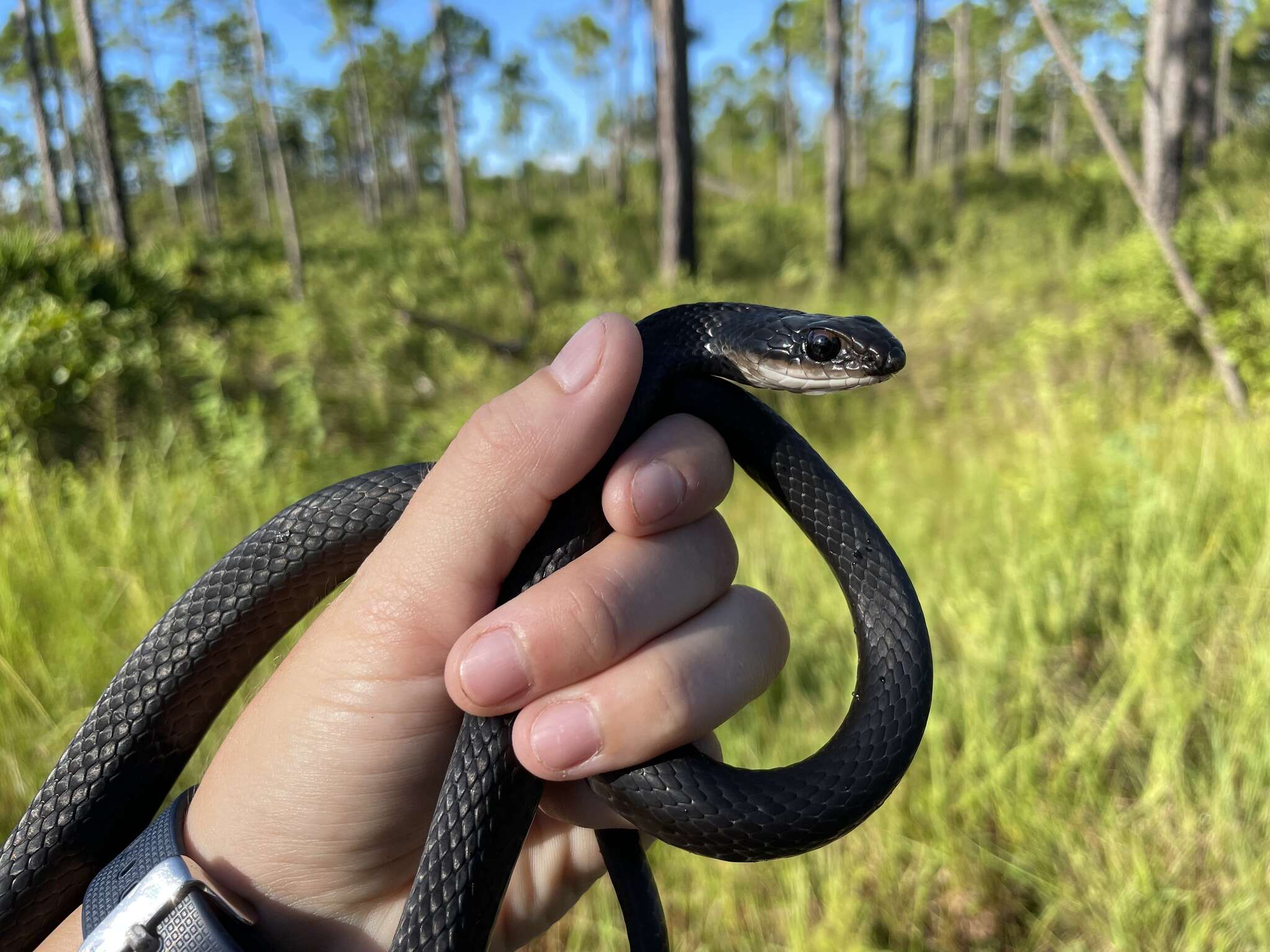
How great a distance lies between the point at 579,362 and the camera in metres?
1.28

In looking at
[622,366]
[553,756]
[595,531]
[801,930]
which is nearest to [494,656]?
[553,756]

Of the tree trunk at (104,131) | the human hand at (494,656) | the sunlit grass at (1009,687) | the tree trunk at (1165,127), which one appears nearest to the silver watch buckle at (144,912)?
the human hand at (494,656)

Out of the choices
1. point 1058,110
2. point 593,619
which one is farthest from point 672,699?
point 1058,110

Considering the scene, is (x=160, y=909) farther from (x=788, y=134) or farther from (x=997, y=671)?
(x=788, y=134)

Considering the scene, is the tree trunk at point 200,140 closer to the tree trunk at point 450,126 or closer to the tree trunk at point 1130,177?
the tree trunk at point 450,126

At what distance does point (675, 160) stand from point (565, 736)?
11.5m

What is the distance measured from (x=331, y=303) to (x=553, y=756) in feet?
39.5

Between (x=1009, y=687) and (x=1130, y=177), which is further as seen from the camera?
(x=1130, y=177)

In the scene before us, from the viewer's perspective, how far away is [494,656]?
119 centimetres

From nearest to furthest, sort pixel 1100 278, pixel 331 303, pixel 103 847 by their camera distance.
A: pixel 103 847, pixel 1100 278, pixel 331 303

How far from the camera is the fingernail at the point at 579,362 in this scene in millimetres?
1278

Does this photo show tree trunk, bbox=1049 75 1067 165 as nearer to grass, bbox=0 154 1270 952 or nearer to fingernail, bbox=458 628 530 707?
grass, bbox=0 154 1270 952

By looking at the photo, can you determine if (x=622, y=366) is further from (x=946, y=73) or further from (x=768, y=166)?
(x=946, y=73)

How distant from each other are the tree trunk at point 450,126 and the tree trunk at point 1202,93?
1814cm
